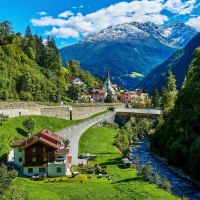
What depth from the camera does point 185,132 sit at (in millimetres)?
62656

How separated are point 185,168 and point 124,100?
389ft

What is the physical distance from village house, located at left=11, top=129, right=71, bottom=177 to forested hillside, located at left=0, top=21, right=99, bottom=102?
39.8 metres

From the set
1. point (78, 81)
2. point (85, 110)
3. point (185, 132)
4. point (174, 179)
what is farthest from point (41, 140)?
point (78, 81)

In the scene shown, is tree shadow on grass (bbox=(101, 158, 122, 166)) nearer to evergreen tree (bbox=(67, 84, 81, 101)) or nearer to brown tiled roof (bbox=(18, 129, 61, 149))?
brown tiled roof (bbox=(18, 129, 61, 149))

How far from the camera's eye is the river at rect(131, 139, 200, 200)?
43000 millimetres

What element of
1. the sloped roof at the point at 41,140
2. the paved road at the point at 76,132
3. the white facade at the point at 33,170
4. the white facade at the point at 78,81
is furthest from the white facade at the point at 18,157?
the white facade at the point at 78,81

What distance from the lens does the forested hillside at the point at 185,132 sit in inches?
2044

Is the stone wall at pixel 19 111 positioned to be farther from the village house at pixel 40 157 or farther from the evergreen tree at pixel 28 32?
the evergreen tree at pixel 28 32

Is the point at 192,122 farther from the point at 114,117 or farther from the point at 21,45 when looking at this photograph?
the point at 21,45

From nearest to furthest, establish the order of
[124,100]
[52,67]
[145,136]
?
[145,136], [52,67], [124,100]

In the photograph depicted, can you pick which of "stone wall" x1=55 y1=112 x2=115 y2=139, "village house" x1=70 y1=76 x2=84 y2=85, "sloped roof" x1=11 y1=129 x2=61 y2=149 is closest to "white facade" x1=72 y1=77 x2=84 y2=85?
"village house" x1=70 y1=76 x2=84 y2=85

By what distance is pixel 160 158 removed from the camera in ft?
212

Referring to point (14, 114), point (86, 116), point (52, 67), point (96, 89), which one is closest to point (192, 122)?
point (14, 114)

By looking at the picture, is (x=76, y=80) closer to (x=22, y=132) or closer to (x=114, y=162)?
(x=22, y=132)
